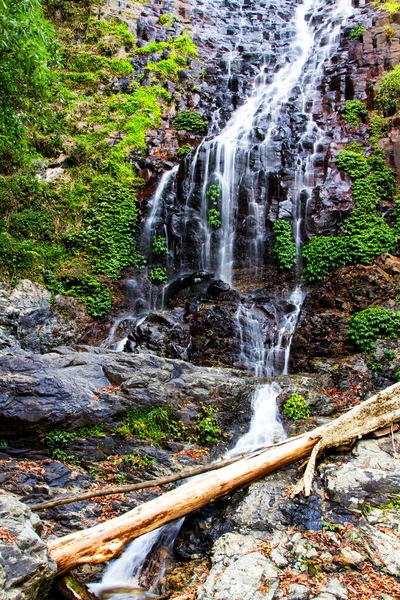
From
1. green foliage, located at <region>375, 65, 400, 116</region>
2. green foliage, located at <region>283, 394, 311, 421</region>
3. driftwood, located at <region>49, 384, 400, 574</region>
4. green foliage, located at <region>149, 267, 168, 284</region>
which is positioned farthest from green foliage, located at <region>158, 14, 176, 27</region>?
driftwood, located at <region>49, 384, 400, 574</region>

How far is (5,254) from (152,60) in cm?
1419

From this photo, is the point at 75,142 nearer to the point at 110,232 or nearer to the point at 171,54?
the point at 110,232

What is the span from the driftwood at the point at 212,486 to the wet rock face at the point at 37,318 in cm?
645

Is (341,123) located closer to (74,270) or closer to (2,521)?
(74,270)

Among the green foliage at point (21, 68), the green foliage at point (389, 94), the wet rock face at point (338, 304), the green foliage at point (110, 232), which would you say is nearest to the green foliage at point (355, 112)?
the green foliage at point (389, 94)

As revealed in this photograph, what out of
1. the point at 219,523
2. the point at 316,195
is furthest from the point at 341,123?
the point at 219,523

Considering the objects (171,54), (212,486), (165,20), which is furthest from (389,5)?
(212,486)

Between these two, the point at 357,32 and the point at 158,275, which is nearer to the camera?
the point at 158,275

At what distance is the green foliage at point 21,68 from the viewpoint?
6664mm

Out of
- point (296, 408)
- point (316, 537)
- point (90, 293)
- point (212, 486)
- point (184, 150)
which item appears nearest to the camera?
point (316, 537)

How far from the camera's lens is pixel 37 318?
10.7 metres

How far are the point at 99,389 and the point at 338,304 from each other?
6.83 meters

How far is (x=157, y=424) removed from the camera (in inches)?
271

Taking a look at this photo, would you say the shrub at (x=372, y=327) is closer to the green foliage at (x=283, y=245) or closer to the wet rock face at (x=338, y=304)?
the wet rock face at (x=338, y=304)
